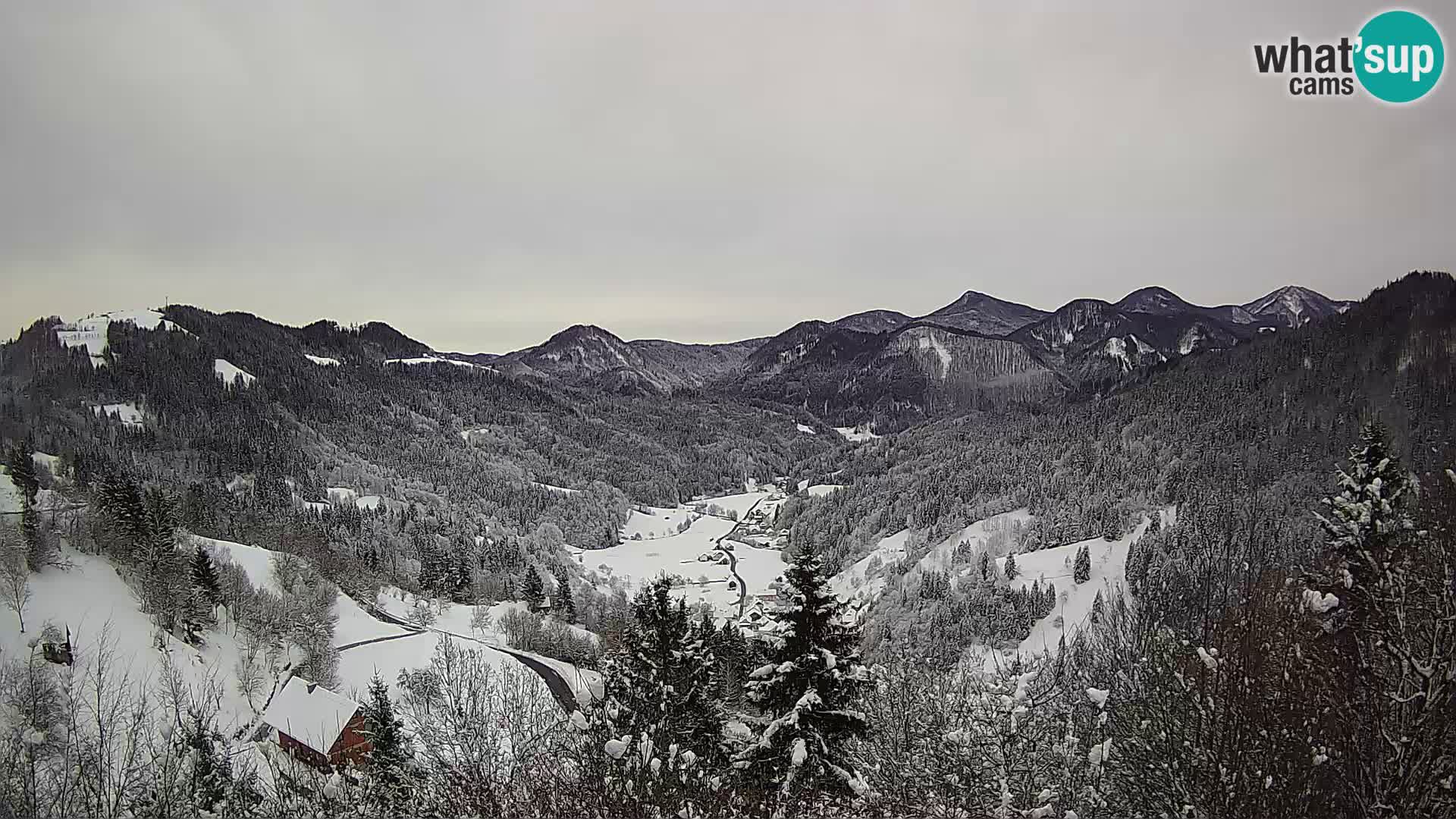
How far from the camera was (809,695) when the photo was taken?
645cm

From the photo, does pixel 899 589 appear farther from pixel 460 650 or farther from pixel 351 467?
pixel 351 467

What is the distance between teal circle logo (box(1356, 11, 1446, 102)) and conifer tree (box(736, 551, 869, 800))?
247 inches

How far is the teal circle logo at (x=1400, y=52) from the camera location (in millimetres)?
4270

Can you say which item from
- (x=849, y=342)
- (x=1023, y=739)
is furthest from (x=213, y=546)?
(x=849, y=342)

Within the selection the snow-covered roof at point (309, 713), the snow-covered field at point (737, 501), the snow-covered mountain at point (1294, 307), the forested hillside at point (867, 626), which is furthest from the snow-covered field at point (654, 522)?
the snow-covered mountain at point (1294, 307)

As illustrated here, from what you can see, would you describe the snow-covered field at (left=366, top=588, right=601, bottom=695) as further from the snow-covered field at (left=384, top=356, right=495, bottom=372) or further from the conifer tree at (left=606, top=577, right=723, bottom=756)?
the snow-covered field at (left=384, top=356, right=495, bottom=372)

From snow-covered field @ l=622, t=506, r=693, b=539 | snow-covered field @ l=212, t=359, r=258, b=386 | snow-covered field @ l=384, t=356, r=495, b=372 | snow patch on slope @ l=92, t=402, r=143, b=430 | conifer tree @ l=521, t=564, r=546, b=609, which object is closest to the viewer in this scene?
conifer tree @ l=521, t=564, r=546, b=609

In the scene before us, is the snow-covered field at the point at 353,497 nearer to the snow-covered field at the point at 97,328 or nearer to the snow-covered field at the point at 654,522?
the snow-covered field at the point at 97,328

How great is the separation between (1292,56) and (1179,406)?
1609 inches

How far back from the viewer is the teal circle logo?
427cm

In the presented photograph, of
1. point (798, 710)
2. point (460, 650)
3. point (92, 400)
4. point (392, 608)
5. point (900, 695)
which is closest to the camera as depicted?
point (798, 710)

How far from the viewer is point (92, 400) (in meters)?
30.4

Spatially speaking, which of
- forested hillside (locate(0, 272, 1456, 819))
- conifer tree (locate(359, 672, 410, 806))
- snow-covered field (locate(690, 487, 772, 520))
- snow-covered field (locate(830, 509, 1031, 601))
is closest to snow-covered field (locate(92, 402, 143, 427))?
forested hillside (locate(0, 272, 1456, 819))

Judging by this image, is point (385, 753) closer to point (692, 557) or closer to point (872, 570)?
point (872, 570)
